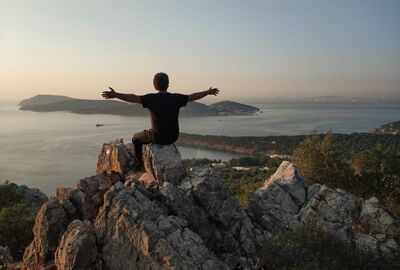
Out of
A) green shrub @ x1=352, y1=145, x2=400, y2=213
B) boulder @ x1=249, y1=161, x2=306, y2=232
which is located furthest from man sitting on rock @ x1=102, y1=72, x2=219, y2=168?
green shrub @ x1=352, y1=145, x2=400, y2=213

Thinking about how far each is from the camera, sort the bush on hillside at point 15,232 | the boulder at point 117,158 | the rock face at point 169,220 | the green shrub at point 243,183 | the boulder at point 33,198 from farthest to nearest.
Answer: the boulder at point 33,198 → the green shrub at point 243,183 → the bush on hillside at point 15,232 → the boulder at point 117,158 → the rock face at point 169,220

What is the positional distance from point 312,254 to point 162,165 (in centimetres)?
497

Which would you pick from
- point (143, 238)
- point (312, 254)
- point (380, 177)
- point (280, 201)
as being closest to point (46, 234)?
point (143, 238)

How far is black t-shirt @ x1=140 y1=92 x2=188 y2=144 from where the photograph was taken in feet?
33.4

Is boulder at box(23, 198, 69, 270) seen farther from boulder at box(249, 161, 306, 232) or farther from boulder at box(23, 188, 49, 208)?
boulder at box(23, 188, 49, 208)

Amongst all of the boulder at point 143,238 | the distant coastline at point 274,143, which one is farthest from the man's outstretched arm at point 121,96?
the distant coastline at point 274,143

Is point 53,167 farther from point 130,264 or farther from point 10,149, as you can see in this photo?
point 130,264

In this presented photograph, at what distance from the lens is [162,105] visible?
1022 centimetres

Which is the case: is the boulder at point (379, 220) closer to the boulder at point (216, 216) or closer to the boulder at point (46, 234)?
the boulder at point (216, 216)

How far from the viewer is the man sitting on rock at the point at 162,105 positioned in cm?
1013

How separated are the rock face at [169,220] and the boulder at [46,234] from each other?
25mm

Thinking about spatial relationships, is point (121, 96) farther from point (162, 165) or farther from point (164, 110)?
Result: point (162, 165)

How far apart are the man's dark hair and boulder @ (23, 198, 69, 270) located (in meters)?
4.41

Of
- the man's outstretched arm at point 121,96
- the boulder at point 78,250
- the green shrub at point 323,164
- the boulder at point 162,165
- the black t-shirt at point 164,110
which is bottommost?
the green shrub at point 323,164
